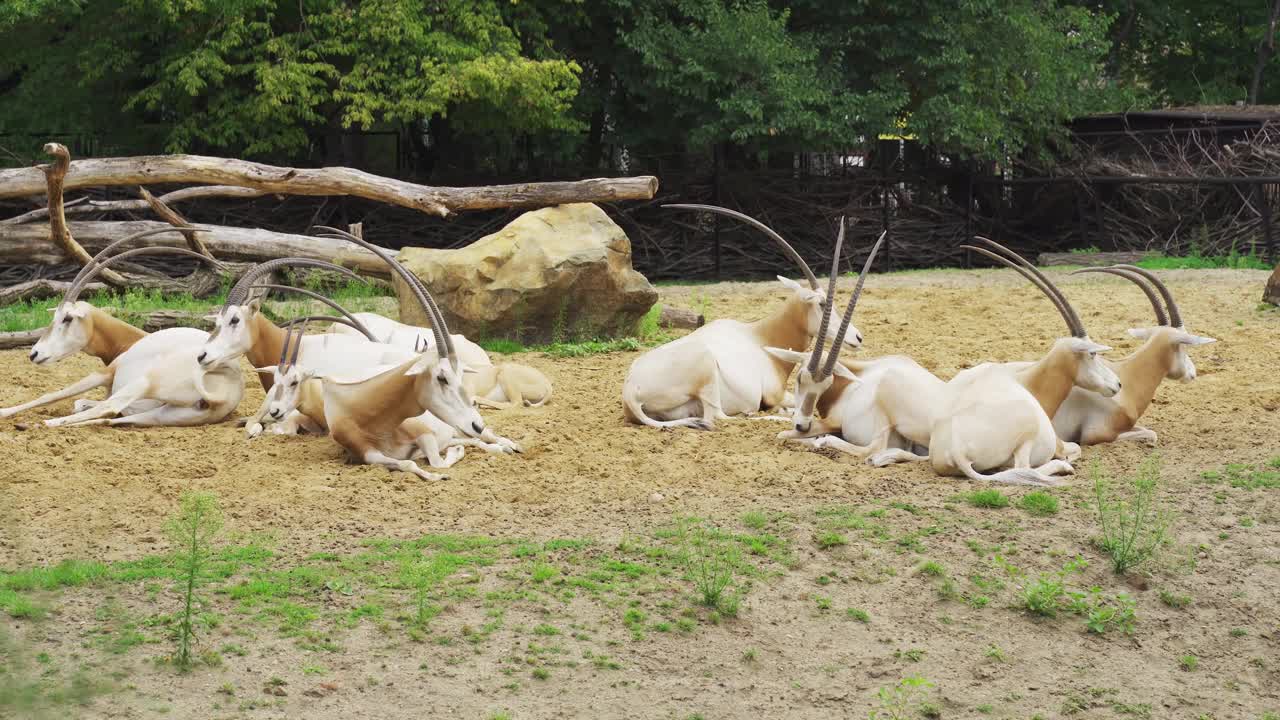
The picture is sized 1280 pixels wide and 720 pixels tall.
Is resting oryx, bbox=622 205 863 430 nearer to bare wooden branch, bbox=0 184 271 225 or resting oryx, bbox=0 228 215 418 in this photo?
resting oryx, bbox=0 228 215 418

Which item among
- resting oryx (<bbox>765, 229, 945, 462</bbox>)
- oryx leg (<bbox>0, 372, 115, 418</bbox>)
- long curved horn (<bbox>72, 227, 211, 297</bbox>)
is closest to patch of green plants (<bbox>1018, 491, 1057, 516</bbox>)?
resting oryx (<bbox>765, 229, 945, 462</bbox>)

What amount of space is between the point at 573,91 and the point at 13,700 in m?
13.7

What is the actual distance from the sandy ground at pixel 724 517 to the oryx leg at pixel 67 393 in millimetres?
89

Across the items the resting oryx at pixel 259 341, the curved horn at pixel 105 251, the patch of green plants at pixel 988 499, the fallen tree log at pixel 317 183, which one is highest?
the fallen tree log at pixel 317 183

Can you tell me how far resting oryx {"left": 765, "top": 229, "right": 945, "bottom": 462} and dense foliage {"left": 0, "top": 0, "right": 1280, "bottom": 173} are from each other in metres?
7.64

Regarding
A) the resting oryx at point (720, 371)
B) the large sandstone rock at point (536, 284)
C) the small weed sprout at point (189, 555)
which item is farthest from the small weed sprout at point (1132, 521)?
the large sandstone rock at point (536, 284)

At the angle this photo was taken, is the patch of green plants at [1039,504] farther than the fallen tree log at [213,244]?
No

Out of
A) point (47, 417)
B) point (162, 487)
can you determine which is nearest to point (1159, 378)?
point (162, 487)

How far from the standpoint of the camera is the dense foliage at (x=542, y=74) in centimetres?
1382

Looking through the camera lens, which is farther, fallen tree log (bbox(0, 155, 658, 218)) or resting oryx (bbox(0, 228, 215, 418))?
fallen tree log (bbox(0, 155, 658, 218))

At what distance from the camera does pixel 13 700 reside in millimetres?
1356

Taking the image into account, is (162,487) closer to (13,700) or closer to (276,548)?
(276,548)

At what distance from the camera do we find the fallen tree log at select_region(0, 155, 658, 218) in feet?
37.3

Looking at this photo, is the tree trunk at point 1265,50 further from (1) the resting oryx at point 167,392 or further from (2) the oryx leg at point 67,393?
(2) the oryx leg at point 67,393
